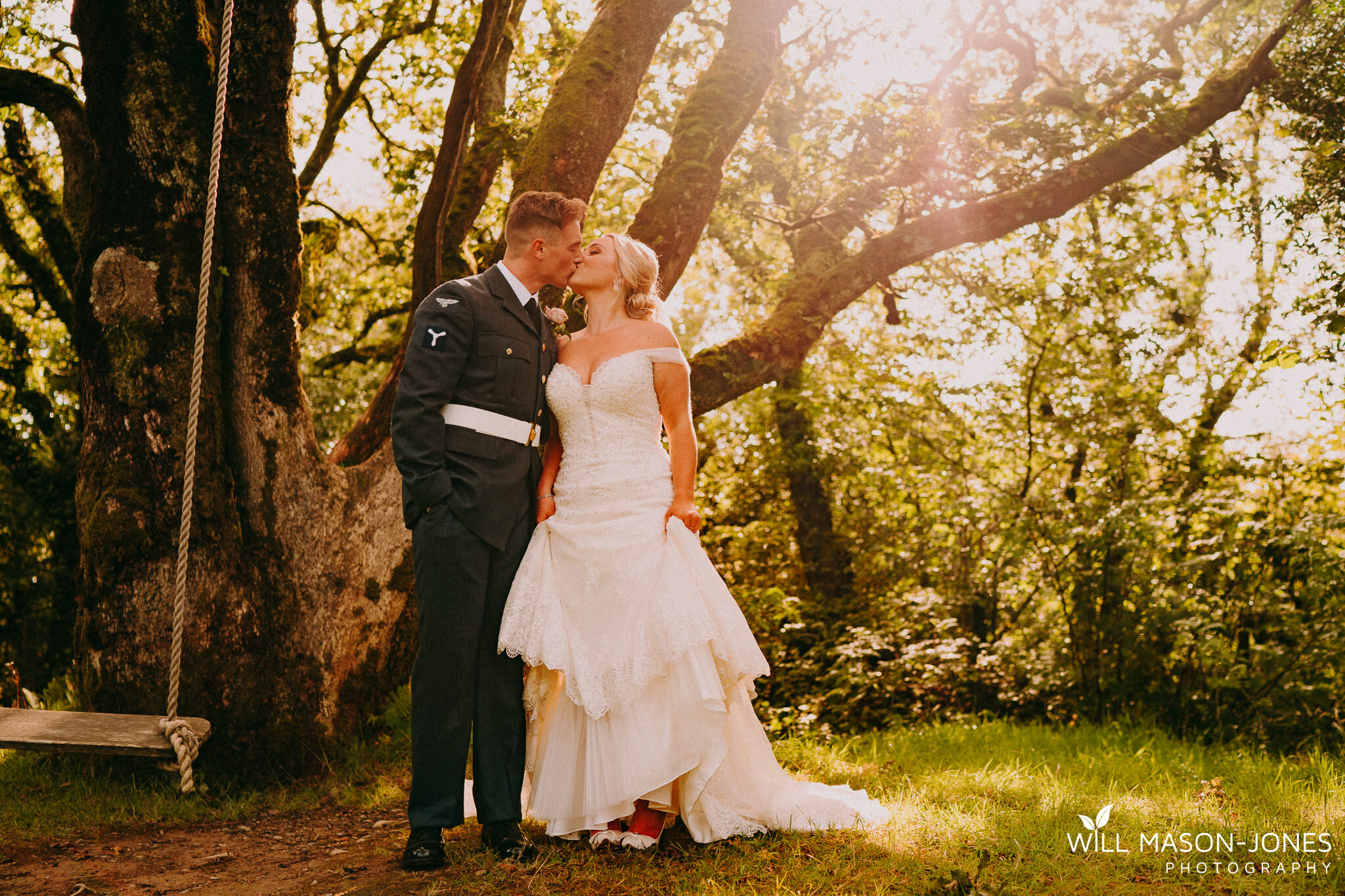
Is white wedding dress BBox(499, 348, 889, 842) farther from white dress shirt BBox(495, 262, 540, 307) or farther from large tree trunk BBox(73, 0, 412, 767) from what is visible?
large tree trunk BBox(73, 0, 412, 767)

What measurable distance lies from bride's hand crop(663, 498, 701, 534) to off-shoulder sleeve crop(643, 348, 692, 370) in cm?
55

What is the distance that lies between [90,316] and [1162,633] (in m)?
6.80

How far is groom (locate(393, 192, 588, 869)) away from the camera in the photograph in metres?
3.38

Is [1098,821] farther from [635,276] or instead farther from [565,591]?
[635,276]

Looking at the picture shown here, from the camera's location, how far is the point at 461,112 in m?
5.09

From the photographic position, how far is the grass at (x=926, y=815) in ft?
10.1

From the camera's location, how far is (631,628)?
3.48m

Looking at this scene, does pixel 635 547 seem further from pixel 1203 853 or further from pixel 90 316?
pixel 90 316

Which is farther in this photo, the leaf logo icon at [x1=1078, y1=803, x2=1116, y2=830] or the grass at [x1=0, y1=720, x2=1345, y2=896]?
the leaf logo icon at [x1=1078, y1=803, x2=1116, y2=830]

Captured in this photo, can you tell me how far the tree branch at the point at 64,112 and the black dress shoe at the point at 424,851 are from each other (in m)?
5.31

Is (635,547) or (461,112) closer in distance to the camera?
(635,547)

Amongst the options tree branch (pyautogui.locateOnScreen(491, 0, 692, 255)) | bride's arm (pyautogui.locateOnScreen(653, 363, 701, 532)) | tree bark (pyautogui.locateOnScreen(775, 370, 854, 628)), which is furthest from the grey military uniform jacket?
tree bark (pyautogui.locateOnScreen(775, 370, 854, 628))

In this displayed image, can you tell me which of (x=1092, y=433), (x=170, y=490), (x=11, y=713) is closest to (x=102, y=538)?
(x=170, y=490)

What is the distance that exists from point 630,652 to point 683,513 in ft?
1.93
